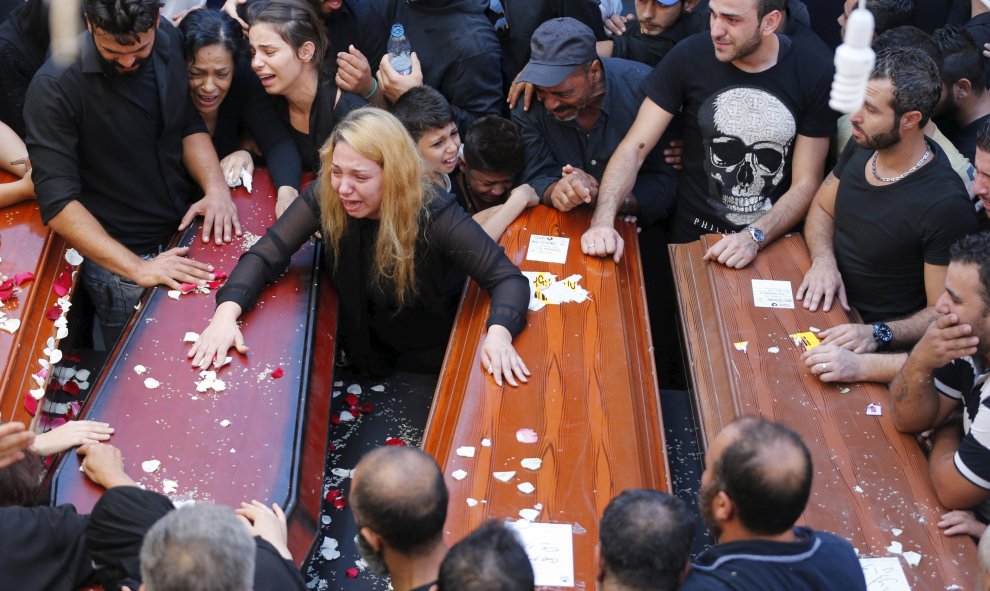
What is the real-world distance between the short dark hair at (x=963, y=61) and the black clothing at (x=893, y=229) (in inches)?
25.3

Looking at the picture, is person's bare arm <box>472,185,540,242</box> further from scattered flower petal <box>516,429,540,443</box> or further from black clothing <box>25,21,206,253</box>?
black clothing <box>25,21,206,253</box>

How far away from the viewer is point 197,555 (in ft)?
6.99

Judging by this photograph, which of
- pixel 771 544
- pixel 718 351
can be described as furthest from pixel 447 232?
pixel 771 544

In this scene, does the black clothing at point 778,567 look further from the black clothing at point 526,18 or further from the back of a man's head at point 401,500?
the black clothing at point 526,18

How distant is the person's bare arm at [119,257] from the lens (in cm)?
371

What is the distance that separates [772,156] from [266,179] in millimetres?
2070

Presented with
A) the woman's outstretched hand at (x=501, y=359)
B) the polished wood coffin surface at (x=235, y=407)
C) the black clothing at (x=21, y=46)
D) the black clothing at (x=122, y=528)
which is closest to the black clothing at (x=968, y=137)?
the woman's outstretched hand at (x=501, y=359)

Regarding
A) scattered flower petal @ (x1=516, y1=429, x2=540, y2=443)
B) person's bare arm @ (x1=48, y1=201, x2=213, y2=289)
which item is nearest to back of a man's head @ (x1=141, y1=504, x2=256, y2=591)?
scattered flower petal @ (x1=516, y1=429, x2=540, y2=443)

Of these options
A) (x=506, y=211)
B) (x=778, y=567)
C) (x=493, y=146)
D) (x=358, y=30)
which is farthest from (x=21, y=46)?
(x=778, y=567)

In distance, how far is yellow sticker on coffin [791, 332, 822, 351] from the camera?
338 centimetres

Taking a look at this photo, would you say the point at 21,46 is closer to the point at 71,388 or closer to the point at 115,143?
the point at 115,143

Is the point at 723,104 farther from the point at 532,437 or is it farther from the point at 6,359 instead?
the point at 6,359

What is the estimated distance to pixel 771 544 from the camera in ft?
7.47

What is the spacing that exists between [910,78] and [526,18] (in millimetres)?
1947
